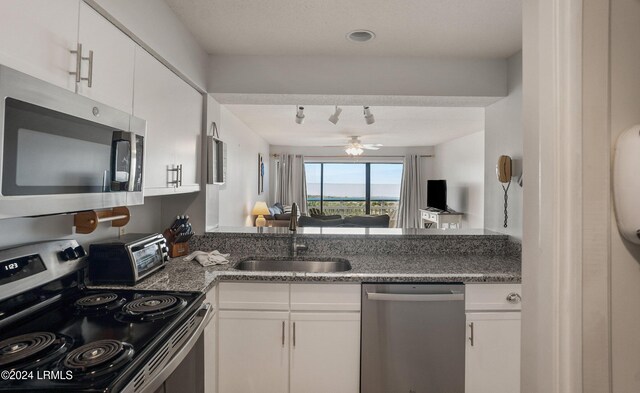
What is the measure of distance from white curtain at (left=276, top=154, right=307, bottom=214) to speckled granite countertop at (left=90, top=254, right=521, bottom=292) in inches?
235

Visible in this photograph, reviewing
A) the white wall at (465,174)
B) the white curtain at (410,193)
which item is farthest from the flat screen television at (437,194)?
the white curtain at (410,193)

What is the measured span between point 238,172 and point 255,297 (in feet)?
10.8

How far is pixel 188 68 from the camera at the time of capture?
199 cm

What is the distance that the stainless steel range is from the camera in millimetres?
834

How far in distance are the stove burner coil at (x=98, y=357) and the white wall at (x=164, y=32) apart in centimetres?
117

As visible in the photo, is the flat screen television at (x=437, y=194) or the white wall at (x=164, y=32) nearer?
the white wall at (x=164, y=32)

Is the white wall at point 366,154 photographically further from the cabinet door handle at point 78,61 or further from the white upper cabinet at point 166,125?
A: the cabinet door handle at point 78,61

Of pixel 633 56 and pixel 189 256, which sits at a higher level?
pixel 633 56

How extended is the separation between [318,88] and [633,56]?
188 centimetres

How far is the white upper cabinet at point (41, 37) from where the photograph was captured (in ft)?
2.80

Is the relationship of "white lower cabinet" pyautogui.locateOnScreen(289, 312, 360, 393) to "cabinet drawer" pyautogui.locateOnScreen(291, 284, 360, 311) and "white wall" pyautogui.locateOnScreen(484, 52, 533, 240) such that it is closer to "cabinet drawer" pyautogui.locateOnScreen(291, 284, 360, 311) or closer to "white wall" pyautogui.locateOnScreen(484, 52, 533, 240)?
"cabinet drawer" pyautogui.locateOnScreen(291, 284, 360, 311)

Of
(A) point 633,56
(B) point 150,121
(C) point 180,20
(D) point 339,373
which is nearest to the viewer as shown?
(A) point 633,56

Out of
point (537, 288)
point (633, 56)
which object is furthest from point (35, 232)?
point (633, 56)

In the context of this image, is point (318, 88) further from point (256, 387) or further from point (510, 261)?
point (256, 387)
